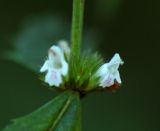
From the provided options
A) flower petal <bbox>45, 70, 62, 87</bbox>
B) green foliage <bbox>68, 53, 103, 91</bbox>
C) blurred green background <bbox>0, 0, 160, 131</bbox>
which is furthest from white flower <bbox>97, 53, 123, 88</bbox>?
blurred green background <bbox>0, 0, 160, 131</bbox>

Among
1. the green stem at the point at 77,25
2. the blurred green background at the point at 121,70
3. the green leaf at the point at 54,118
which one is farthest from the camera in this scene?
the blurred green background at the point at 121,70

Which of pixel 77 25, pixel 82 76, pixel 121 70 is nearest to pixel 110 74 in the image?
pixel 82 76

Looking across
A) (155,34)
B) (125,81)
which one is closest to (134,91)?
(125,81)

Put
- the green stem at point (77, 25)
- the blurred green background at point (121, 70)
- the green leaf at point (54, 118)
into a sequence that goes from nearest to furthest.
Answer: the green leaf at point (54, 118)
the green stem at point (77, 25)
the blurred green background at point (121, 70)

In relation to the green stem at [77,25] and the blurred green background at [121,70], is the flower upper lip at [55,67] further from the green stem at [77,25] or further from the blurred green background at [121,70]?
the blurred green background at [121,70]

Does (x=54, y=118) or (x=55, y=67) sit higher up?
(x=55, y=67)

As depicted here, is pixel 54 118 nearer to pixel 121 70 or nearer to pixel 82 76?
pixel 82 76

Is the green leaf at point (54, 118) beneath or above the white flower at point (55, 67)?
beneath

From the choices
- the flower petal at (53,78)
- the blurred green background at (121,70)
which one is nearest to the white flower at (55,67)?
the flower petal at (53,78)
